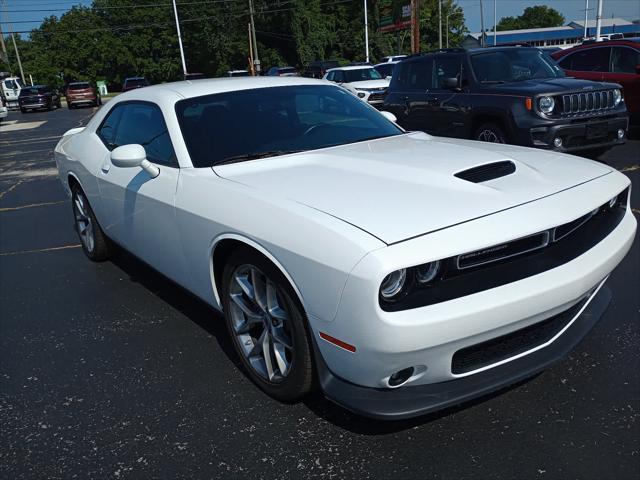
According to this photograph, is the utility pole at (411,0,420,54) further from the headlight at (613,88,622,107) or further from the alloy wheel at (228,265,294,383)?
the alloy wheel at (228,265,294,383)

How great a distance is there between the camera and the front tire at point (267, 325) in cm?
251

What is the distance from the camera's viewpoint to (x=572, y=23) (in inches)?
4572

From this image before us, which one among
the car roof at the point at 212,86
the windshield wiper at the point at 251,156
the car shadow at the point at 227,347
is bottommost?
the car shadow at the point at 227,347

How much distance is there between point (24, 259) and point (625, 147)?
901cm

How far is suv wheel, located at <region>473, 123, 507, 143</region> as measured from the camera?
7.73 m

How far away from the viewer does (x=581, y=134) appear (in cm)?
738

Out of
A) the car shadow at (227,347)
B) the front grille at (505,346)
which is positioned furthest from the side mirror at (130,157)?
the front grille at (505,346)

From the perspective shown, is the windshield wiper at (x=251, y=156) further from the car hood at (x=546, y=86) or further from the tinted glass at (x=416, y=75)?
the tinted glass at (x=416, y=75)

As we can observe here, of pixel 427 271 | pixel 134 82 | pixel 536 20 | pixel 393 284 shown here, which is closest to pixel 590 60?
pixel 427 271

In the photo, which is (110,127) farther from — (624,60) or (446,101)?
(624,60)

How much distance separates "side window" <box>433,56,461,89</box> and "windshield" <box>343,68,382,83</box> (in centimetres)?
886

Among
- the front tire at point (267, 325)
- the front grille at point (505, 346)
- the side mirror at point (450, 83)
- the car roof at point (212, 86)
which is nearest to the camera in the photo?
the front grille at point (505, 346)

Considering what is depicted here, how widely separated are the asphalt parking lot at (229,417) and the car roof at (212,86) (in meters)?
1.47

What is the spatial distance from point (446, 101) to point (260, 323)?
6.37 m
